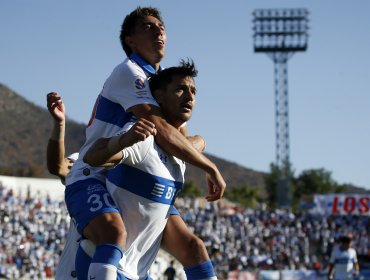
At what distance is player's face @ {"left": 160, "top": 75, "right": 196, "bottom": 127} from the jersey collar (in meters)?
0.28

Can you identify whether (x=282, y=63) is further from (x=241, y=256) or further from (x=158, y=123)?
(x=158, y=123)

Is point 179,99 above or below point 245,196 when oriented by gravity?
above

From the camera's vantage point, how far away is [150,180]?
5844 millimetres

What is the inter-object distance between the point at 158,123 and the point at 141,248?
2.86ft

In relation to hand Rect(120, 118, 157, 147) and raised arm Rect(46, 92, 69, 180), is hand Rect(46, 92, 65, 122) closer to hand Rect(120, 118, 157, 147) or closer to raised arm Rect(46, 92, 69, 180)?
raised arm Rect(46, 92, 69, 180)

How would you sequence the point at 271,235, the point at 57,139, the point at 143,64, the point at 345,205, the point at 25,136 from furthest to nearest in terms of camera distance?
1. the point at 25,136
2. the point at 345,205
3. the point at 271,235
4. the point at 57,139
5. the point at 143,64

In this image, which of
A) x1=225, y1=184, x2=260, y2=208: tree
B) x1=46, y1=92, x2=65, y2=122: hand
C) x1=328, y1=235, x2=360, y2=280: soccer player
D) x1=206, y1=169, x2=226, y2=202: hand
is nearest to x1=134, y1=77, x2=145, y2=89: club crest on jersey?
x1=206, y1=169, x2=226, y2=202: hand

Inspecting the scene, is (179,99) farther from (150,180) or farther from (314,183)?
(314,183)

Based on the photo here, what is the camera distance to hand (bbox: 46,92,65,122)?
22.1 feet

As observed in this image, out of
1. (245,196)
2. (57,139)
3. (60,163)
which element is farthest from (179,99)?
(245,196)

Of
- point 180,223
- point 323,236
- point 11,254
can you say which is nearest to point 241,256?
point 323,236

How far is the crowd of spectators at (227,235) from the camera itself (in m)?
29.5

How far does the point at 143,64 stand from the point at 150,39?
0.20 m

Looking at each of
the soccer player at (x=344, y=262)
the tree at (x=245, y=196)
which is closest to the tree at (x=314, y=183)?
the tree at (x=245, y=196)
